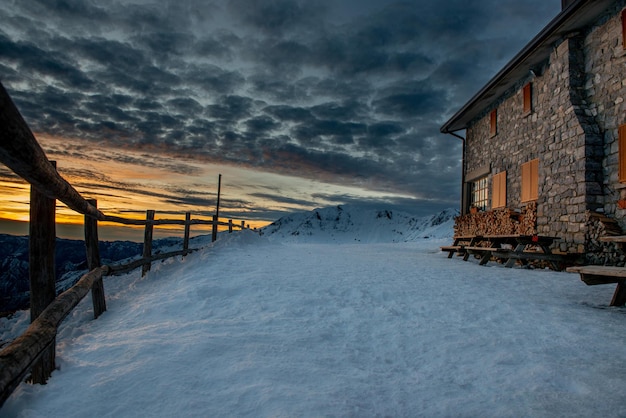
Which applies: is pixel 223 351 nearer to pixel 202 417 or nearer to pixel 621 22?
pixel 202 417

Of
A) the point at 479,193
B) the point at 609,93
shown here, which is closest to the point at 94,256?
the point at 609,93

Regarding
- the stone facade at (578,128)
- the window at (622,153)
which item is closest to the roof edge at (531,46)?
the stone facade at (578,128)

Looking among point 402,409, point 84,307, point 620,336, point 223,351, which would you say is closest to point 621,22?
point 620,336

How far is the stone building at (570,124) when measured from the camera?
26.1 feet

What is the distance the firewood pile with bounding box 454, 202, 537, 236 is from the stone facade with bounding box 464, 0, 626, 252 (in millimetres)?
533

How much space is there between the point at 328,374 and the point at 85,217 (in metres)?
4.07

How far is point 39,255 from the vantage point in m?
3.00

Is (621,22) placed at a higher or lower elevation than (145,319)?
higher

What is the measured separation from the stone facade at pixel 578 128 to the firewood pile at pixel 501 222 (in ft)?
1.75

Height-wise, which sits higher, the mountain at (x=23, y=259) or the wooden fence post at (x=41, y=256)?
the wooden fence post at (x=41, y=256)

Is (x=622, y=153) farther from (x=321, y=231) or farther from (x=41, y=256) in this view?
(x=321, y=231)

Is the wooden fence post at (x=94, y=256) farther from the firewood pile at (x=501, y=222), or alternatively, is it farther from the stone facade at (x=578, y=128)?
the firewood pile at (x=501, y=222)

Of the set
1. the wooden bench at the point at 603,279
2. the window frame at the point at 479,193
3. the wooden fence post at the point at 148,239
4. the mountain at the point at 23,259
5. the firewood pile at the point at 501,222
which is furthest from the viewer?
the mountain at the point at 23,259

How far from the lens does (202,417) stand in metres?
2.10
